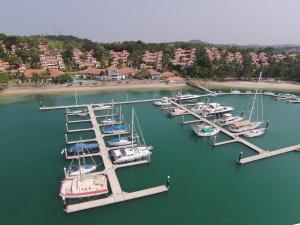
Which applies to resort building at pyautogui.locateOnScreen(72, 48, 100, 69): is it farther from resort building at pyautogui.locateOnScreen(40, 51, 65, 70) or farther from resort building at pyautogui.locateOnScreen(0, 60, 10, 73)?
resort building at pyautogui.locateOnScreen(0, 60, 10, 73)

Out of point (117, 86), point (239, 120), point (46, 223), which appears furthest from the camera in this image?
point (117, 86)

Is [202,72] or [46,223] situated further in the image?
[202,72]

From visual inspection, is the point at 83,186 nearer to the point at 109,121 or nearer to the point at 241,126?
the point at 109,121

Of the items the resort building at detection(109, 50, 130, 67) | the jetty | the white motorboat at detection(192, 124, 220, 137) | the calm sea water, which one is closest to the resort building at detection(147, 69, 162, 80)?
the resort building at detection(109, 50, 130, 67)

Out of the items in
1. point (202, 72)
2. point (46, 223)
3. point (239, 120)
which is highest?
point (202, 72)

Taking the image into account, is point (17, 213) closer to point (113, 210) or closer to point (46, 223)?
point (46, 223)

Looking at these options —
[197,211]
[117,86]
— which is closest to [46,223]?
[197,211]

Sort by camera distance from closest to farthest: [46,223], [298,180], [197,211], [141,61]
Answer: [46,223]
[197,211]
[298,180]
[141,61]
